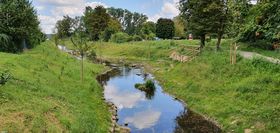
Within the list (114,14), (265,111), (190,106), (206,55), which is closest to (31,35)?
(206,55)

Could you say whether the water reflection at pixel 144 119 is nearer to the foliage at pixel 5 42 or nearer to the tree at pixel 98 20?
the foliage at pixel 5 42

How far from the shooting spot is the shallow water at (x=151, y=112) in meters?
28.2

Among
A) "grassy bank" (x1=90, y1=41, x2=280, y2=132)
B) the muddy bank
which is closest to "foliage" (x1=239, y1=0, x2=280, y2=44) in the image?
"grassy bank" (x1=90, y1=41, x2=280, y2=132)

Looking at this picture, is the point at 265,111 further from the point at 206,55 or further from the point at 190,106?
the point at 206,55

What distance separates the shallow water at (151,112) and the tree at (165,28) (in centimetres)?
6713

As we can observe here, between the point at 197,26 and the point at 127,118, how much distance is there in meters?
27.2

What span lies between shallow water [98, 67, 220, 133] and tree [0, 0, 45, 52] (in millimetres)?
13051

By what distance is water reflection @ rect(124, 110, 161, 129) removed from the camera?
95.1ft

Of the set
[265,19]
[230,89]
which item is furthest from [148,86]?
[265,19]

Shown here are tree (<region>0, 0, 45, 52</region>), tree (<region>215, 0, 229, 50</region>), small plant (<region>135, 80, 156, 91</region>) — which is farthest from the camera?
tree (<region>215, 0, 229, 50</region>)

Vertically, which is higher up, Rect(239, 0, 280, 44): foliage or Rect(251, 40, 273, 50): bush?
Rect(239, 0, 280, 44): foliage

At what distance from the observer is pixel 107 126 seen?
2545 cm

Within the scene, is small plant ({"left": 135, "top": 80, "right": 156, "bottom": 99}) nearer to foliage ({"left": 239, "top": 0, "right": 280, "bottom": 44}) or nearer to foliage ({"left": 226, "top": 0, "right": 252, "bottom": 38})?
foliage ({"left": 226, "top": 0, "right": 252, "bottom": 38})

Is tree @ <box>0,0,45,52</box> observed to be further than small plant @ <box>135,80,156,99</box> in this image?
Yes
